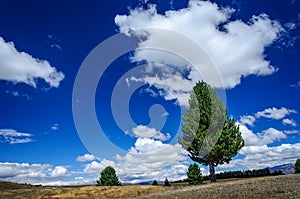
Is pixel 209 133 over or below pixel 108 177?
over

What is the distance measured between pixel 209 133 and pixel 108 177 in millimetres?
18609

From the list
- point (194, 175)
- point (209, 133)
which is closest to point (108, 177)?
point (194, 175)

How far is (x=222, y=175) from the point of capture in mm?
61562

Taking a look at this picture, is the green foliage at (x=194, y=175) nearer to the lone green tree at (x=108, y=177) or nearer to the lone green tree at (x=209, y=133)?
the lone green tree at (x=209, y=133)

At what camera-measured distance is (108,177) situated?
167ft

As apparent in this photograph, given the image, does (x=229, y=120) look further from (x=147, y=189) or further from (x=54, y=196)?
(x=54, y=196)

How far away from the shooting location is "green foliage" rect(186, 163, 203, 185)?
42.1m

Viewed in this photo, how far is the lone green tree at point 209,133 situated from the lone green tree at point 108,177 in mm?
13440

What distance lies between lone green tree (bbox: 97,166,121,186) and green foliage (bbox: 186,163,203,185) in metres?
13.5

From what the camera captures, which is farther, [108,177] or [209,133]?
[108,177]

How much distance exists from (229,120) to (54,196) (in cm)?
2594

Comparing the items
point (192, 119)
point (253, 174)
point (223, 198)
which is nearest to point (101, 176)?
point (192, 119)

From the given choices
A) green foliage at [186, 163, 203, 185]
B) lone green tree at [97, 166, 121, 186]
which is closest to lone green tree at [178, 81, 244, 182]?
green foliage at [186, 163, 203, 185]

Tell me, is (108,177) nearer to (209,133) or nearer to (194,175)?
(194,175)
